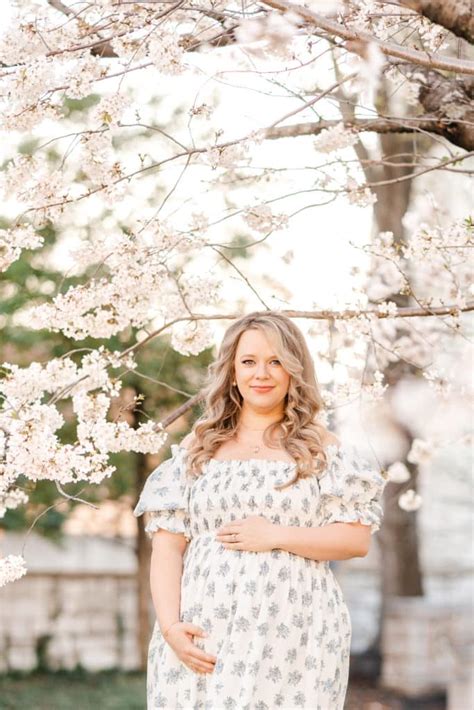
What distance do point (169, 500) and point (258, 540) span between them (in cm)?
33

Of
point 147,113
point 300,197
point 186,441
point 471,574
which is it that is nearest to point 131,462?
point 147,113

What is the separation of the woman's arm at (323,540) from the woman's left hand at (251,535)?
16 mm

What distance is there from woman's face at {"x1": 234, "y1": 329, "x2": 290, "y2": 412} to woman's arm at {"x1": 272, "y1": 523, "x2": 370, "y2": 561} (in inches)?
15.2

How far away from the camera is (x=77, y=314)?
3586 mm

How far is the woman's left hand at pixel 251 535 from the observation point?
9.16 feet

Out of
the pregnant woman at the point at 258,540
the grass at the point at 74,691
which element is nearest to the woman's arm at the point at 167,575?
the pregnant woman at the point at 258,540

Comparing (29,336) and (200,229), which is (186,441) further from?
(29,336)

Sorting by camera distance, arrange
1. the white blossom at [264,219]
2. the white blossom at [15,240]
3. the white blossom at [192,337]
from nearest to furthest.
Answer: the white blossom at [15,240], the white blossom at [264,219], the white blossom at [192,337]

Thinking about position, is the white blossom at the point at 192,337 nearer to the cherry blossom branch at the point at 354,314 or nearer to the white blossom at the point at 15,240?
the cherry blossom branch at the point at 354,314

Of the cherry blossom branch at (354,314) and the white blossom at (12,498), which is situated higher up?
the cherry blossom branch at (354,314)

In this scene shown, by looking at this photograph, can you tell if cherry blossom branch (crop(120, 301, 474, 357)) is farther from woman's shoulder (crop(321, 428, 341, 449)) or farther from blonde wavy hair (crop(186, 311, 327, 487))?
woman's shoulder (crop(321, 428, 341, 449))

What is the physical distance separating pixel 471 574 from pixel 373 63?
13720 mm

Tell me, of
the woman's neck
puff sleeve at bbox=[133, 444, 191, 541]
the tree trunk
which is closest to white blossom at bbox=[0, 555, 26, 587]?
puff sleeve at bbox=[133, 444, 191, 541]

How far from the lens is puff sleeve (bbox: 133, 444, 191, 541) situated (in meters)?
2.99
